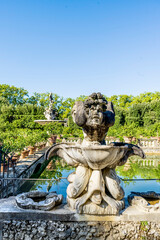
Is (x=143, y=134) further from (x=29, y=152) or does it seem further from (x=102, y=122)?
(x=102, y=122)

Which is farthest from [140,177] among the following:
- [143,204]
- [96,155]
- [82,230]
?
[96,155]

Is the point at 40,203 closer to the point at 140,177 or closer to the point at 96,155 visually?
the point at 96,155

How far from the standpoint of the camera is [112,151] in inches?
97.7

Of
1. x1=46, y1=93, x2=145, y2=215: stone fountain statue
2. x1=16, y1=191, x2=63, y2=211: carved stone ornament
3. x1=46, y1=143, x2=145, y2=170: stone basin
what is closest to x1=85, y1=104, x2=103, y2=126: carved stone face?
x1=46, y1=93, x2=145, y2=215: stone fountain statue

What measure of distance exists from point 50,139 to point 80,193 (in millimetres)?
15064

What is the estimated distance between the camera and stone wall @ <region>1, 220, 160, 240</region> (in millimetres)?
2465

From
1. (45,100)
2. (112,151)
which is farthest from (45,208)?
(45,100)

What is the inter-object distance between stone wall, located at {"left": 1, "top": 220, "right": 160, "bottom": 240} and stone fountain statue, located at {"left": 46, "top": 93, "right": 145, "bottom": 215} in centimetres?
20

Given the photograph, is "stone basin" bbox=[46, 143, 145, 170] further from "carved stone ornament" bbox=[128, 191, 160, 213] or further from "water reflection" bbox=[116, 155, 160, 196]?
"water reflection" bbox=[116, 155, 160, 196]

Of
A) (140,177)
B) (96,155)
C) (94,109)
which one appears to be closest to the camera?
(96,155)

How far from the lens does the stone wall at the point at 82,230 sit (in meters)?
2.46

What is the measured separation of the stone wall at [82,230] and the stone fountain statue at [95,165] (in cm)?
20

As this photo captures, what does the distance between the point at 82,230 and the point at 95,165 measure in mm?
870

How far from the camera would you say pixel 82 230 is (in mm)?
2480
